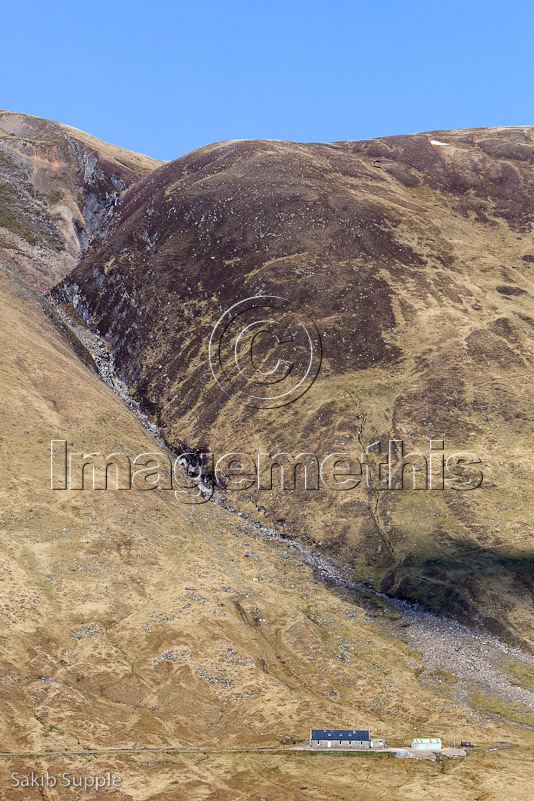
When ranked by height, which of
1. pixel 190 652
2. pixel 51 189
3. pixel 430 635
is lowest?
pixel 430 635

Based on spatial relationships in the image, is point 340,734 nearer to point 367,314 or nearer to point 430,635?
point 430,635

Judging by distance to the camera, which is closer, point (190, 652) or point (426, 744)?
point (426, 744)

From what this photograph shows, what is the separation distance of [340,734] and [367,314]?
69.6 metres

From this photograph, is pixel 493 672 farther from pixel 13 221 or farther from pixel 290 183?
pixel 13 221

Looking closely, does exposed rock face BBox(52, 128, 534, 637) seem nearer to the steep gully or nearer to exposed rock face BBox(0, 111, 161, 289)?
the steep gully

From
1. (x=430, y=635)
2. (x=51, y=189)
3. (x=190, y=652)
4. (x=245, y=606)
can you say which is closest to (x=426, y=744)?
(x=430, y=635)

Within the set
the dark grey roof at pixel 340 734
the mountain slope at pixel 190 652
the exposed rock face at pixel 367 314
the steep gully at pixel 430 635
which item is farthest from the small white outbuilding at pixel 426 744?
the exposed rock face at pixel 367 314

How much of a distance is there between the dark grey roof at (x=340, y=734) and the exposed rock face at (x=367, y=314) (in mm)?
24903

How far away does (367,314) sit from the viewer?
112 m

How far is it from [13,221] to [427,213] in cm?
7771

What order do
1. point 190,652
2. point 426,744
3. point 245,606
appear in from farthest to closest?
point 245,606 < point 190,652 < point 426,744

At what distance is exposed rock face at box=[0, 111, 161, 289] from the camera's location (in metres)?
138

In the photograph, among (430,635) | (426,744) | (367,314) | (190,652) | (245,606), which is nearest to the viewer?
(426,744)

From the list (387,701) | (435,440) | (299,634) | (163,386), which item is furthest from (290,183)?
(387,701)
